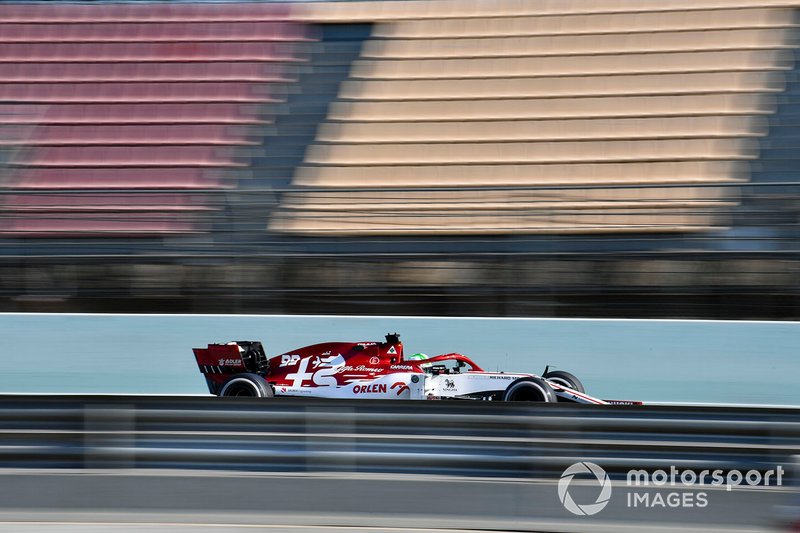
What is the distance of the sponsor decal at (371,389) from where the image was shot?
27.8 feet

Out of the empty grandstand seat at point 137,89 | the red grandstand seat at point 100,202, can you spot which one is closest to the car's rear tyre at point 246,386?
the red grandstand seat at point 100,202

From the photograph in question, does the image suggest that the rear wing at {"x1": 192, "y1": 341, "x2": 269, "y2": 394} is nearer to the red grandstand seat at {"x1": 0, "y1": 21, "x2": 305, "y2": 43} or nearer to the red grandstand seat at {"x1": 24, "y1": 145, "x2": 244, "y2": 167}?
the red grandstand seat at {"x1": 24, "y1": 145, "x2": 244, "y2": 167}

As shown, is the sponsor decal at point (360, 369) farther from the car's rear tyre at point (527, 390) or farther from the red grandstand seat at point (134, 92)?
the red grandstand seat at point (134, 92)

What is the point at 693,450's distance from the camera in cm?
465

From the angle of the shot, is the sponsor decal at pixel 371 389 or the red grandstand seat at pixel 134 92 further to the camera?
the red grandstand seat at pixel 134 92

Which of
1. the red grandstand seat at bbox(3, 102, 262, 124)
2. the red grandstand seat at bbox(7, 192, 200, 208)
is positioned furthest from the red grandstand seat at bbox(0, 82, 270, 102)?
the red grandstand seat at bbox(7, 192, 200, 208)

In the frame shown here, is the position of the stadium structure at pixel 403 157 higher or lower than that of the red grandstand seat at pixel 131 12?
lower

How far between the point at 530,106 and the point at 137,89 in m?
5.75

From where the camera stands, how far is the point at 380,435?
198 inches

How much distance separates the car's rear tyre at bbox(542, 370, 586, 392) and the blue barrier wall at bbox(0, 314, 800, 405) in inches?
3.6

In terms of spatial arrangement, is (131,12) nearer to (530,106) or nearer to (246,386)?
(530,106)

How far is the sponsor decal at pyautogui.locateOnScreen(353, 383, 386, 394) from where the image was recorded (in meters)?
8.46

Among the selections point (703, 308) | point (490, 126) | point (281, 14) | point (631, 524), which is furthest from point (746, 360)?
point (281, 14)

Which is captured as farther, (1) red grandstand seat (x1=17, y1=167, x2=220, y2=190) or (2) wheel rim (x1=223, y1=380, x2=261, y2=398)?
(1) red grandstand seat (x1=17, y1=167, x2=220, y2=190)
